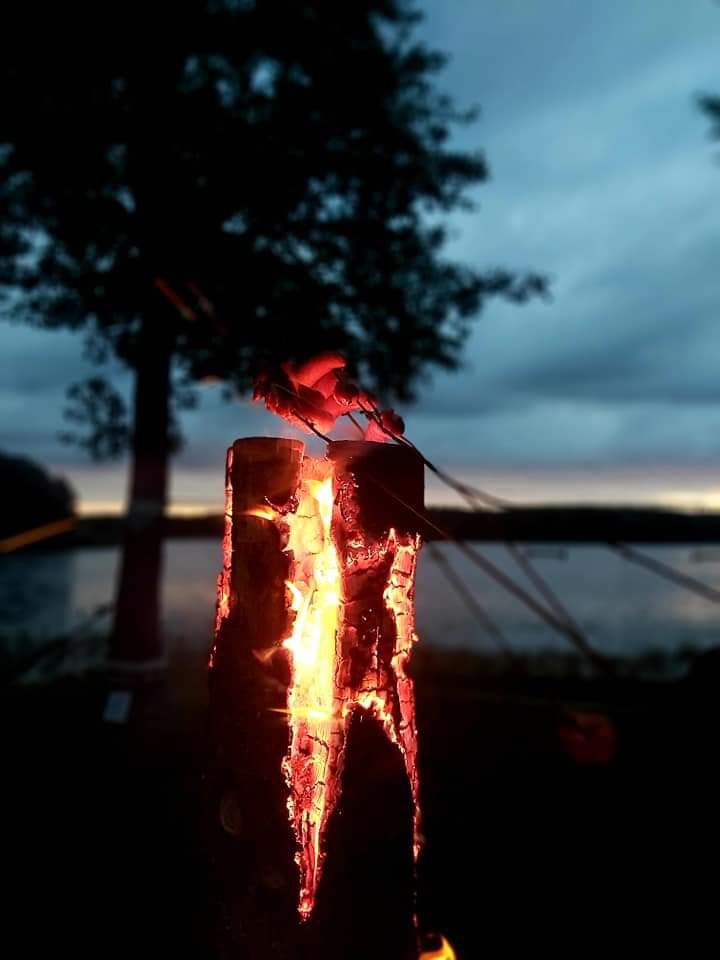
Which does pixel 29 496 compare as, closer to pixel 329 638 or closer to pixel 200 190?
pixel 200 190

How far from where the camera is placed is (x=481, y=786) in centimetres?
613

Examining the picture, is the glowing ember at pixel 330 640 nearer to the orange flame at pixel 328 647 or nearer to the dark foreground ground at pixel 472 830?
the orange flame at pixel 328 647

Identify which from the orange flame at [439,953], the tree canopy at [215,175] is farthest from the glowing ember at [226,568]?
the tree canopy at [215,175]

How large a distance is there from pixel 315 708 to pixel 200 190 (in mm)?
7299

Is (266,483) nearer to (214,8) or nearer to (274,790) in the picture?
(274,790)

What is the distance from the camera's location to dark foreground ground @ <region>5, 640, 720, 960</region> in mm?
4047

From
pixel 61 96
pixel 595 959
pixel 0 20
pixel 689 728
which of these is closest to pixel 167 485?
pixel 61 96

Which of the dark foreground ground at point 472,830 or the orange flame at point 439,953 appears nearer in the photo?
the orange flame at point 439,953

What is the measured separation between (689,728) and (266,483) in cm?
448

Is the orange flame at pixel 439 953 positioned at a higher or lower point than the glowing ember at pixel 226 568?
lower

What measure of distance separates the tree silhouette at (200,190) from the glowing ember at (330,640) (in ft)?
19.4

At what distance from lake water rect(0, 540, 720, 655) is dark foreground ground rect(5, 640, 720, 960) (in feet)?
9.11

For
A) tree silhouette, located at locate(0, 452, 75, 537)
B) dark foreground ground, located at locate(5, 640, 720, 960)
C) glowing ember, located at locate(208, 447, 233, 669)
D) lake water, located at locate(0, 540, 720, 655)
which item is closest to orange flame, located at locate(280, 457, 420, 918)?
glowing ember, located at locate(208, 447, 233, 669)

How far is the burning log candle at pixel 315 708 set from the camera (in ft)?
9.33
